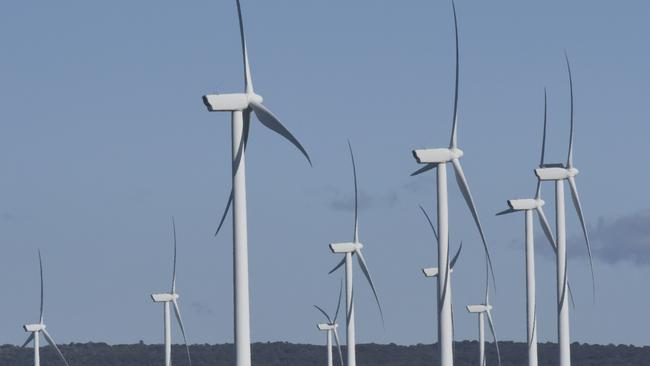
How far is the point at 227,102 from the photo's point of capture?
6519 centimetres

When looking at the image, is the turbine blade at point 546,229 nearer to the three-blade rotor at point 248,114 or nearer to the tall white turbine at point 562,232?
the tall white turbine at point 562,232

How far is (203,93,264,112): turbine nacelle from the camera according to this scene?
65.0 meters

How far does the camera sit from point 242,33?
67.8 meters

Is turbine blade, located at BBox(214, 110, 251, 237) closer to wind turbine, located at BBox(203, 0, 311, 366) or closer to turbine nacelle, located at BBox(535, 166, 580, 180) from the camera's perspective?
wind turbine, located at BBox(203, 0, 311, 366)

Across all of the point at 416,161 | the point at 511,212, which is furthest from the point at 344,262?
the point at 416,161

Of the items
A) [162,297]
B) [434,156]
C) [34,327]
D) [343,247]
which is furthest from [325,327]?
[434,156]

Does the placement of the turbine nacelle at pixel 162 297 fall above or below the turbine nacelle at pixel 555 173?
below

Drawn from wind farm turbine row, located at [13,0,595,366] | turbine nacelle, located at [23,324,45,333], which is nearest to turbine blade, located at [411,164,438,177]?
wind farm turbine row, located at [13,0,595,366]

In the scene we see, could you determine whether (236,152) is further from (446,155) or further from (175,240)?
(175,240)

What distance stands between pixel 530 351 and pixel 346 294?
14416mm

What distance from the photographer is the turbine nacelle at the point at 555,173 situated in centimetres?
9062

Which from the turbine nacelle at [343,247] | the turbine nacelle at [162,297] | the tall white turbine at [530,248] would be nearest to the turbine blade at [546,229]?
the tall white turbine at [530,248]

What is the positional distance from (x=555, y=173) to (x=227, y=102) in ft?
95.9

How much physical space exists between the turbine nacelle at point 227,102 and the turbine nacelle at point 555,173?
93.2 feet
